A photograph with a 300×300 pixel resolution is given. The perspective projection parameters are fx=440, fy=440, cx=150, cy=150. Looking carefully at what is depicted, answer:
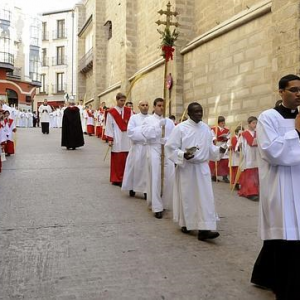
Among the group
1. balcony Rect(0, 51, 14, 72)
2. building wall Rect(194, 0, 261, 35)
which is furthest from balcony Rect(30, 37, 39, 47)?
building wall Rect(194, 0, 261, 35)

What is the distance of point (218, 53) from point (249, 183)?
19.2 feet

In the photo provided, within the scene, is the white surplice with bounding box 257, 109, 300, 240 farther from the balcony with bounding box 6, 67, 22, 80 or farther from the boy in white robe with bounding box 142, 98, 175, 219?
the balcony with bounding box 6, 67, 22, 80

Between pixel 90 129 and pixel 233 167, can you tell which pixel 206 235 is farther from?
pixel 90 129

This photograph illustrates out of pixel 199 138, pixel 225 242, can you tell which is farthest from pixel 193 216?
pixel 199 138

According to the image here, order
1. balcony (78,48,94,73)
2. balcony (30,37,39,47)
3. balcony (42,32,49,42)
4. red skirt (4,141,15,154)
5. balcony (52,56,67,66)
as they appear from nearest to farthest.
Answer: red skirt (4,141,15,154), balcony (78,48,94,73), balcony (30,37,39,47), balcony (52,56,67,66), balcony (42,32,49,42)

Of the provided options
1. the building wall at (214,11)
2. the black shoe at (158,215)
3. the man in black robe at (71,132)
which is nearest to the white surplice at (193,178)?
the black shoe at (158,215)

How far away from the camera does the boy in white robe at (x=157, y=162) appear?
670 cm

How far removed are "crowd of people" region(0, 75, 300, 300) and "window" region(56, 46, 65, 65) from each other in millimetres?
45974

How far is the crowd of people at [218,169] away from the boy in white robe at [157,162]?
0.02m

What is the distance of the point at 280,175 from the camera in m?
3.49

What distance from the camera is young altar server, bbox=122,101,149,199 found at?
7902 mm

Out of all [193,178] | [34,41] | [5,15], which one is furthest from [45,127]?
[34,41]

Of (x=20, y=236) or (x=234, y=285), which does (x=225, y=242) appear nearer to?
(x=234, y=285)

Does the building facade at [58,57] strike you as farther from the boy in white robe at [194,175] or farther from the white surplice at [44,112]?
the boy in white robe at [194,175]
